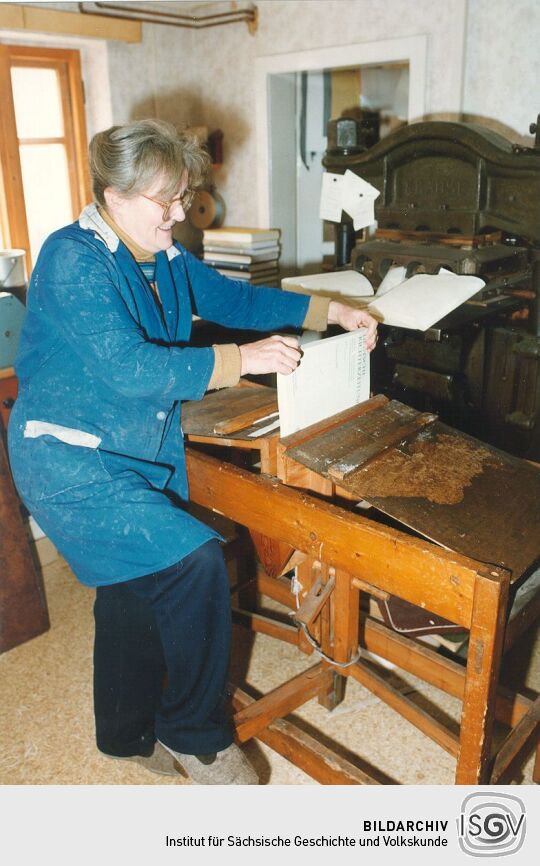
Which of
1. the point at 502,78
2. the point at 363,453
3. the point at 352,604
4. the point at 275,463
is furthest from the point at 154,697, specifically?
the point at 502,78

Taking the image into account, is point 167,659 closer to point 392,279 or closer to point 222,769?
point 222,769

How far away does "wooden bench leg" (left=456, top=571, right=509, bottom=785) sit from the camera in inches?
46.4

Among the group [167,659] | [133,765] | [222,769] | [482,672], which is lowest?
[133,765]

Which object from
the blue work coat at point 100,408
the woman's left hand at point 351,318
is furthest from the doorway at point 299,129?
the blue work coat at point 100,408

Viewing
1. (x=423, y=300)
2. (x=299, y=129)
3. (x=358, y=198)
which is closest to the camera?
(x=423, y=300)

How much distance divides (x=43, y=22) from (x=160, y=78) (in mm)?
743

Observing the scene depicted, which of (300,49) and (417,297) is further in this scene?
(300,49)

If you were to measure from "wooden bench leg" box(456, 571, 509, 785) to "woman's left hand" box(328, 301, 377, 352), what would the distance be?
698 millimetres

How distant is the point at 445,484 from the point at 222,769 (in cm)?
85

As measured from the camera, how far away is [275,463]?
1611 mm

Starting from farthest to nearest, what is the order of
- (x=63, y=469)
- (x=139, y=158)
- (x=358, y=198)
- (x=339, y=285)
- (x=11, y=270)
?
1. (x=358, y=198)
2. (x=11, y=270)
3. (x=339, y=285)
4. (x=63, y=469)
5. (x=139, y=158)

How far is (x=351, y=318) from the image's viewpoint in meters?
1.84
